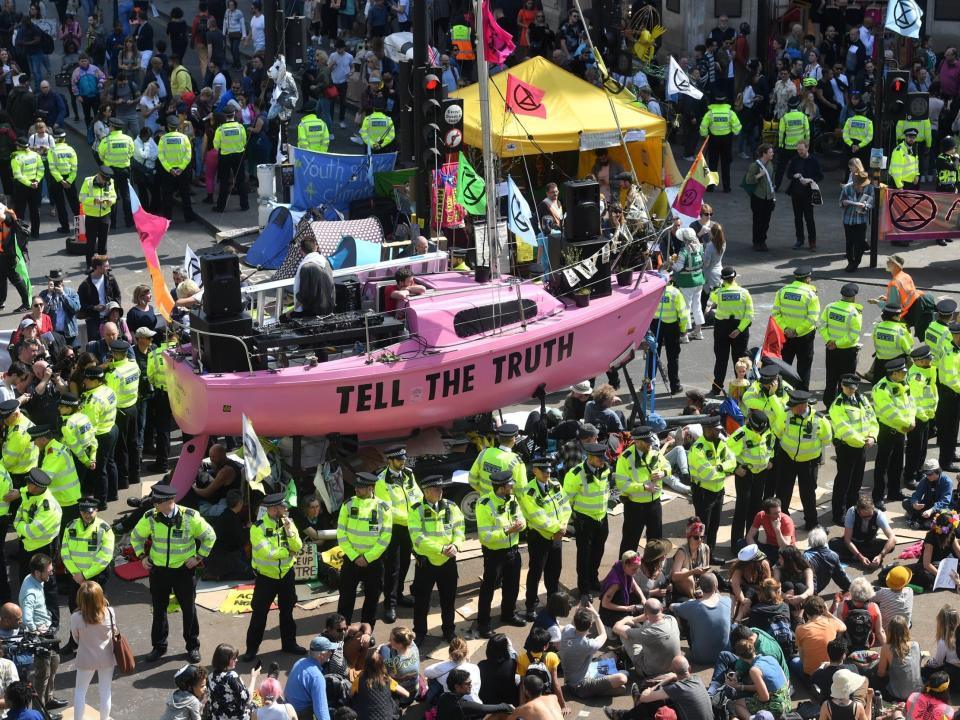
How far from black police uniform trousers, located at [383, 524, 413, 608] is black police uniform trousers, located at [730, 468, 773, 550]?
131 inches

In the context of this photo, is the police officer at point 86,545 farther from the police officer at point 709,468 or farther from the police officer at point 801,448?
the police officer at point 801,448

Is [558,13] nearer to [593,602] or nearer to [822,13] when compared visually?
[822,13]

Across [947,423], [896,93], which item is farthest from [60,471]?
[896,93]

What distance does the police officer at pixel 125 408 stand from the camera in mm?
19156

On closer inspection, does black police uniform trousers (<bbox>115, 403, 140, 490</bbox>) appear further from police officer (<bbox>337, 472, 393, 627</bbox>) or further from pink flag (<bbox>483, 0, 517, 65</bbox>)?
pink flag (<bbox>483, 0, 517, 65</bbox>)

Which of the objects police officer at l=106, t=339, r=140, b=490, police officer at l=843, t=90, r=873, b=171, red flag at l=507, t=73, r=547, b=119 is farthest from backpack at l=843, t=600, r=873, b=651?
police officer at l=843, t=90, r=873, b=171

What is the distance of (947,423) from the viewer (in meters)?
19.9

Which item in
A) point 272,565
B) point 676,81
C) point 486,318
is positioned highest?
point 676,81

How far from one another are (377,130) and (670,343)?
25.8 feet

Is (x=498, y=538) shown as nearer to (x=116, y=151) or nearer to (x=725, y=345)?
(x=725, y=345)

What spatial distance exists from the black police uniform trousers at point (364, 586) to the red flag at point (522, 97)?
882 centimetres

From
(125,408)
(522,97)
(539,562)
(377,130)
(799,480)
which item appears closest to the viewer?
(539,562)

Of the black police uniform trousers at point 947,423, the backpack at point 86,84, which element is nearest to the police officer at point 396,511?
the black police uniform trousers at point 947,423

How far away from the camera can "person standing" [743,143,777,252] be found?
1041 inches
